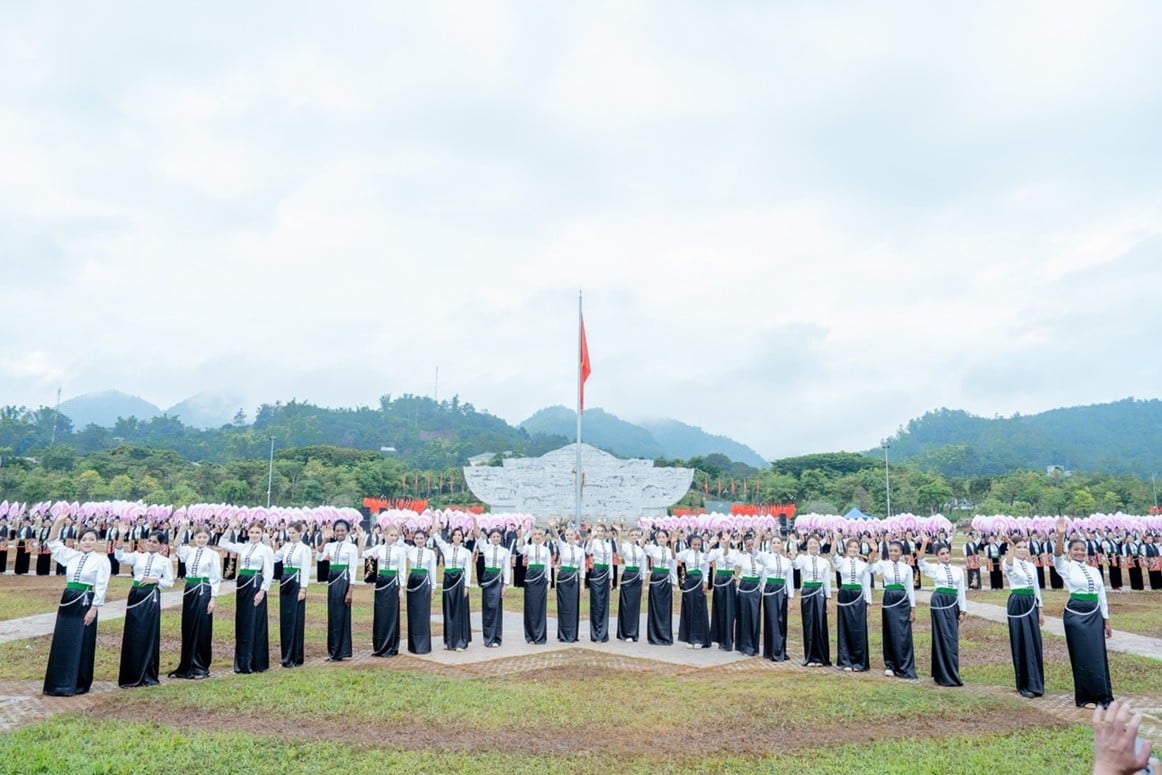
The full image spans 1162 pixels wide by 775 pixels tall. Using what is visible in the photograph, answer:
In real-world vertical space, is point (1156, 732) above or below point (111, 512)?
below

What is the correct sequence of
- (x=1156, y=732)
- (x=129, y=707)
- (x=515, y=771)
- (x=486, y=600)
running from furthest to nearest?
(x=486, y=600)
(x=129, y=707)
(x=1156, y=732)
(x=515, y=771)

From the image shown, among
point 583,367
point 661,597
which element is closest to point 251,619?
point 661,597

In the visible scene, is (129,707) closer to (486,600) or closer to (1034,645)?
(486,600)

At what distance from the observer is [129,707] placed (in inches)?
307

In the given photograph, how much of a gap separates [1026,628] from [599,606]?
252 inches

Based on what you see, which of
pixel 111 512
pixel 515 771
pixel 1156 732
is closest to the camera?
pixel 515 771

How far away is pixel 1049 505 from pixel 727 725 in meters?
53.3

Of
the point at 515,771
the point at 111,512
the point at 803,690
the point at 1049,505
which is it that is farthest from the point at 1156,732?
the point at 1049,505

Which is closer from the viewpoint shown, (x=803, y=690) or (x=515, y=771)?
(x=515, y=771)

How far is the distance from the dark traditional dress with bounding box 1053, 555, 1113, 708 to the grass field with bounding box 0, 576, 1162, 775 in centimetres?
36

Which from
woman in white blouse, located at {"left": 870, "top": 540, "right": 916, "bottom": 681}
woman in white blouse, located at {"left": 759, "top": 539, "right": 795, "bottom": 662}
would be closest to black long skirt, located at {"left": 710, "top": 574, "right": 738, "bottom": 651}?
woman in white blouse, located at {"left": 759, "top": 539, "right": 795, "bottom": 662}

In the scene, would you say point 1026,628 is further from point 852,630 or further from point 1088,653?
point 852,630

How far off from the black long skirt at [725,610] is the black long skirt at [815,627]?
1.45 meters

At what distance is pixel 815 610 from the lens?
1094 cm
